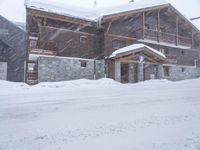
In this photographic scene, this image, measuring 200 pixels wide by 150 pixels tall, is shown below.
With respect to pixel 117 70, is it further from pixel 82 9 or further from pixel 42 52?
pixel 82 9

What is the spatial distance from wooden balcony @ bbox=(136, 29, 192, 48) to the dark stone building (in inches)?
537

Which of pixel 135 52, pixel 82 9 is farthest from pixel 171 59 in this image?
pixel 82 9

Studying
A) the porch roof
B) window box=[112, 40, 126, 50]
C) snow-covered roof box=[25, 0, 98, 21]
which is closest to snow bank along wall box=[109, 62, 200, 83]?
the porch roof

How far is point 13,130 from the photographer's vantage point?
5086 millimetres

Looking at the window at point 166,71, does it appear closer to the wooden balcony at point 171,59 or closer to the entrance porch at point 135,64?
the wooden balcony at point 171,59

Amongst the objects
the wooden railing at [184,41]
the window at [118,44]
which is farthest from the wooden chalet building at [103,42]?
Answer: the wooden railing at [184,41]

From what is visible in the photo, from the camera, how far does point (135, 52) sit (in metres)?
20.3

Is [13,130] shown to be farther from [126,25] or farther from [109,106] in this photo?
[126,25]

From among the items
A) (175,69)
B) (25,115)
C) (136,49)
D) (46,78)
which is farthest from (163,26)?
(25,115)

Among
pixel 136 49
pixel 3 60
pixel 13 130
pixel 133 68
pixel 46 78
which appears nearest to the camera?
pixel 13 130

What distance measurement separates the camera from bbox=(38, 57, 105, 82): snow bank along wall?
17062 mm

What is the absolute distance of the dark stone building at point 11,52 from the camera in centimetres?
2397

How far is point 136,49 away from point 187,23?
9.93m

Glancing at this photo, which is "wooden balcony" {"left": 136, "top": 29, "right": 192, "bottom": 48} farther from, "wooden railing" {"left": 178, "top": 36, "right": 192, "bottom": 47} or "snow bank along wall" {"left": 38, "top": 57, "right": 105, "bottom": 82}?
"snow bank along wall" {"left": 38, "top": 57, "right": 105, "bottom": 82}
